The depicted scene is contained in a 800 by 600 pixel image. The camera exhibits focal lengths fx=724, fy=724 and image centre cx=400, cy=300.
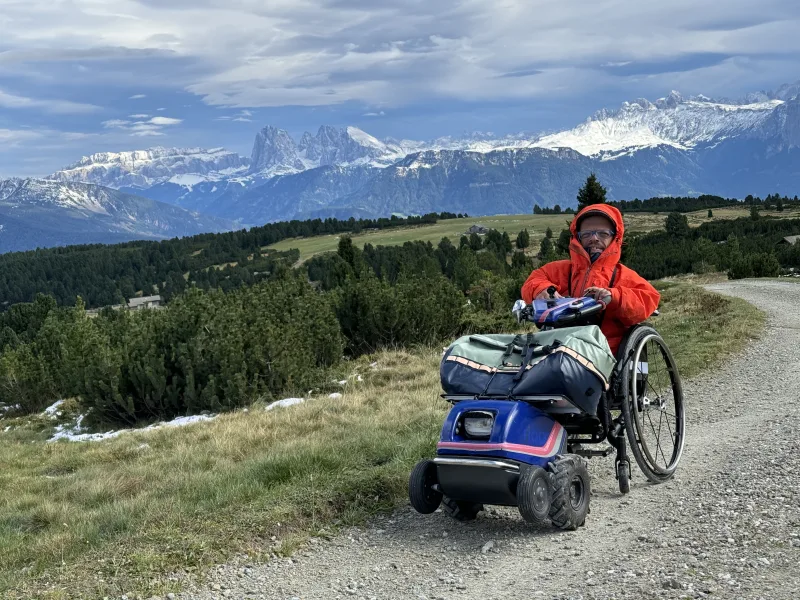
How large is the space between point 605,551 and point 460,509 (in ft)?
3.89

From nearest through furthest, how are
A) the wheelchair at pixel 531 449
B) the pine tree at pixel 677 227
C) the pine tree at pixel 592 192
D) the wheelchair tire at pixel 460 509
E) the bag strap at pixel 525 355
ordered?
the wheelchair at pixel 531 449, the bag strap at pixel 525 355, the wheelchair tire at pixel 460 509, the pine tree at pixel 592 192, the pine tree at pixel 677 227

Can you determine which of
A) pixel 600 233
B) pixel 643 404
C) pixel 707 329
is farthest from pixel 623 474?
pixel 707 329

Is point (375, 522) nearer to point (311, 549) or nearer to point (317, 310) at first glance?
point (311, 549)

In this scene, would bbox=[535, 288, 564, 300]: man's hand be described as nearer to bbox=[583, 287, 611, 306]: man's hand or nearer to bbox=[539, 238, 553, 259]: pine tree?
bbox=[583, 287, 611, 306]: man's hand

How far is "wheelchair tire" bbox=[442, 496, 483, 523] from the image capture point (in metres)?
5.37

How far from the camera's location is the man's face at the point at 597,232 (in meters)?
6.22

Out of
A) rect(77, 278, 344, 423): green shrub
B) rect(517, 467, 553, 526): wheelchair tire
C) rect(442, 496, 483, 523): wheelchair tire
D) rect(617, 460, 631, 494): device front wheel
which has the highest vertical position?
rect(517, 467, 553, 526): wheelchair tire

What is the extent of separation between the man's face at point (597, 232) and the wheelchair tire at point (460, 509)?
7.97 ft

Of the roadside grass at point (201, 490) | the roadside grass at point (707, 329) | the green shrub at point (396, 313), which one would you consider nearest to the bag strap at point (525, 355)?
the roadside grass at point (201, 490)

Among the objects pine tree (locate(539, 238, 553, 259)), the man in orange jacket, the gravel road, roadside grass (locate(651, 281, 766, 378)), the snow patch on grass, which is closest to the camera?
the gravel road

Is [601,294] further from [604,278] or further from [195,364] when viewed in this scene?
[195,364]

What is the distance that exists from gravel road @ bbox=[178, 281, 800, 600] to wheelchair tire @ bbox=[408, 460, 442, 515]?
0.73 ft

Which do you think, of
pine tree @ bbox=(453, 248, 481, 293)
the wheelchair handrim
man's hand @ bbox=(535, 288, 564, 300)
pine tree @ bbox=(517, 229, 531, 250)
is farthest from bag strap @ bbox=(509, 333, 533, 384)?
pine tree @ bbox=(517, 229, 531, 250)

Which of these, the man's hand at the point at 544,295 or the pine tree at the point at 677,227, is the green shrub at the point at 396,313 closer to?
the man's hand at the point at 544,295
